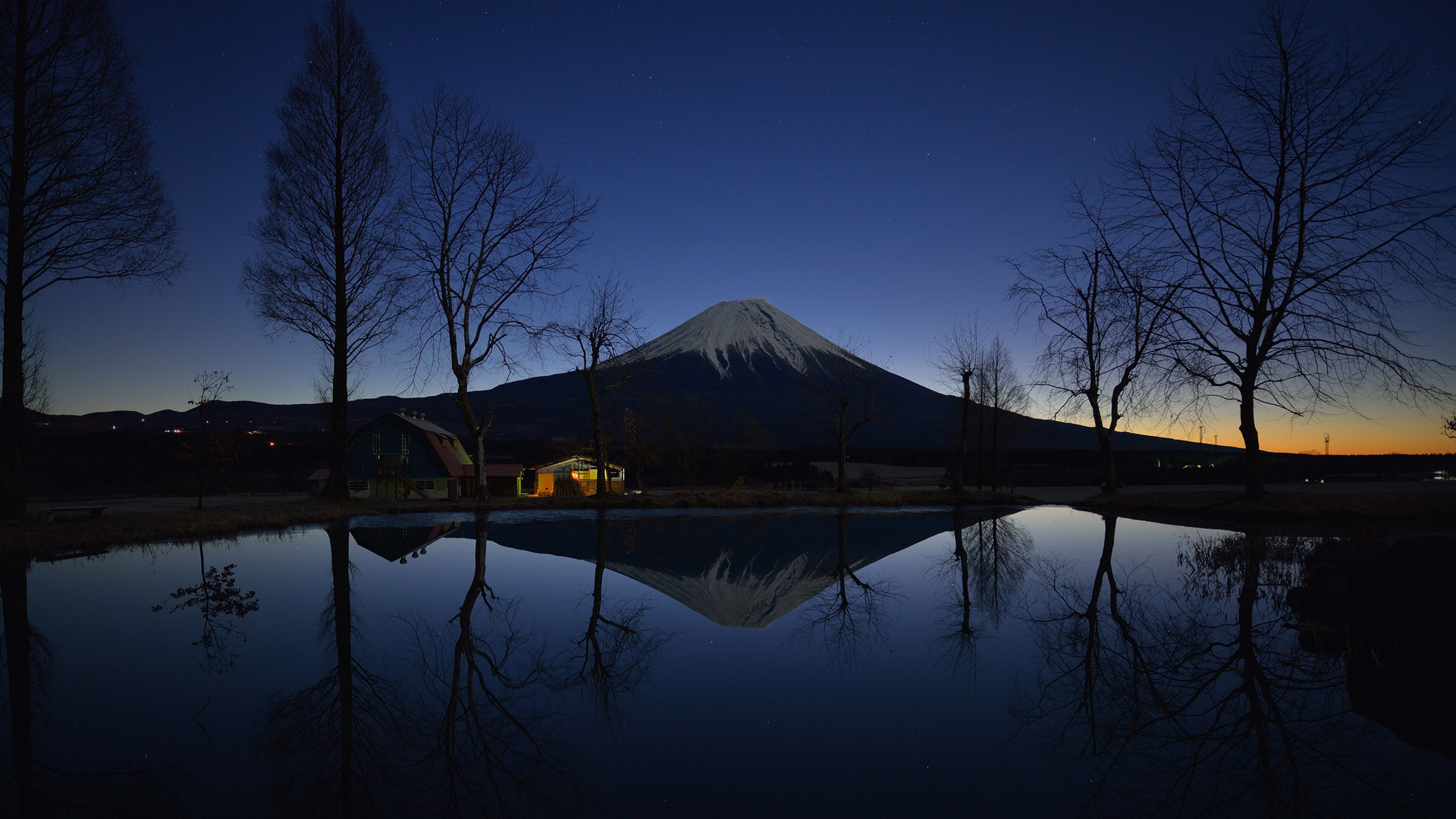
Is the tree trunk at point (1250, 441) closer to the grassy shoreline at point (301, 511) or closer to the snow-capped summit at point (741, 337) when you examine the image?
the grassy shoreline at point (301, 511)

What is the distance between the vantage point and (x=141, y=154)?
15.0 m

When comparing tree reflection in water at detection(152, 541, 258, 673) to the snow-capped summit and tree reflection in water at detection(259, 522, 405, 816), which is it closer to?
tree reflection in water at detection(259, 522, 405, 816)

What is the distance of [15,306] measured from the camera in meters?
13.3

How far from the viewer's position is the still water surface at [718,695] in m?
3.21

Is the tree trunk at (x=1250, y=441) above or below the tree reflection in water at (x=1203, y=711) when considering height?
above

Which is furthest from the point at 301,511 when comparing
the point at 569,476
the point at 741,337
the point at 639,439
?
the point at 741,337

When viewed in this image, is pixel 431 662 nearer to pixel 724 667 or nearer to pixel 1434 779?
pixel 724 667

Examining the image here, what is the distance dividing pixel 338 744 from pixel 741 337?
6334 inches

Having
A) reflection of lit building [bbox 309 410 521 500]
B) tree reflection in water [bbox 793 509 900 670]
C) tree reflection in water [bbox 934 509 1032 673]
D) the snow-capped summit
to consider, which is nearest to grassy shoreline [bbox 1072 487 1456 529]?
tree reflection in water [bbox 934 509 1032 673]

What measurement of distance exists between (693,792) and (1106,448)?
24449 mm

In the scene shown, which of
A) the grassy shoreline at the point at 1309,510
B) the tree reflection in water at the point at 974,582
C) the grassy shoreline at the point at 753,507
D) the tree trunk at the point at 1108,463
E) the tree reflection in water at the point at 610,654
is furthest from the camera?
the tree trunk at the point at 1108,463

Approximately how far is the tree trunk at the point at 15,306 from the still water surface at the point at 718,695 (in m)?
5.56

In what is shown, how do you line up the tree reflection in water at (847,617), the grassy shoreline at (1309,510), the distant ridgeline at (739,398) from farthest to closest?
the distant ridgeline at (739,398) < the grassy shoreline at (1309,510) < the tree reflection in water at (847,617)

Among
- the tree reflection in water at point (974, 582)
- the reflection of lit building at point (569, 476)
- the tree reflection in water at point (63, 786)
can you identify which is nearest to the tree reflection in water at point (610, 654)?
the tree reflection in water at point (63, 786)
